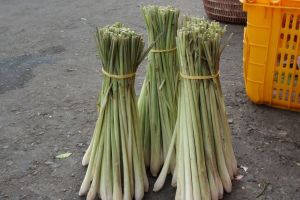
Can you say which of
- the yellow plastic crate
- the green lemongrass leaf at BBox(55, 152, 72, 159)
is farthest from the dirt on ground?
the yellow plastic crate

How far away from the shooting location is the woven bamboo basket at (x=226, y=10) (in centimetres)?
464

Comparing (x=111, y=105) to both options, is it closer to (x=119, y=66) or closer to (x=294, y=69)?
(x=119, y=66)

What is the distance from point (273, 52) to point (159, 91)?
0.97 metres

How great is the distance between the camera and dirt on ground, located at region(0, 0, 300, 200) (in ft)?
7.10

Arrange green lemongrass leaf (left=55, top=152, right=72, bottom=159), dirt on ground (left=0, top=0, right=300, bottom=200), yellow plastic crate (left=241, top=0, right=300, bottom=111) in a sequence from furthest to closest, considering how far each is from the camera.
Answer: yellow plastic crate (left=241, top=0, right=300, bottom=111)
green lemongrass leaf (left=55, top=152, right=72, bottom=159)
dirt on ground (left=0, top=0, right=300, bottom=200)

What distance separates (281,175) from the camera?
86.4 inches

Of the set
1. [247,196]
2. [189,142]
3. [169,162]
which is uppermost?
[189,142]

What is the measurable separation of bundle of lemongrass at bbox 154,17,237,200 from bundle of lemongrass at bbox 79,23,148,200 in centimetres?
21

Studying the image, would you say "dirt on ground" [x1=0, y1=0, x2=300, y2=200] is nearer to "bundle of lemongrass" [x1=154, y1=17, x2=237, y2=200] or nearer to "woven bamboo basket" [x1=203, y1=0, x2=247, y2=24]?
"woven bamboo basket" [x1=203, y1=0, x2=247, y2=24]

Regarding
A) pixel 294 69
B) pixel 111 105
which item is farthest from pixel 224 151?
pixel 294 69

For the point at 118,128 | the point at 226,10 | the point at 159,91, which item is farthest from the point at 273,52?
the point at 226,10

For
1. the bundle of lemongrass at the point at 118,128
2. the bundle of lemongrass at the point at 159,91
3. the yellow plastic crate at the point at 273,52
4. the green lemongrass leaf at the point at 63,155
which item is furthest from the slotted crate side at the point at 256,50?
the green lemongrass leaf at the point at 63,155

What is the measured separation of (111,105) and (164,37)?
453mm

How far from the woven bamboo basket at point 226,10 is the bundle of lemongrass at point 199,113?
2892 millimetres
